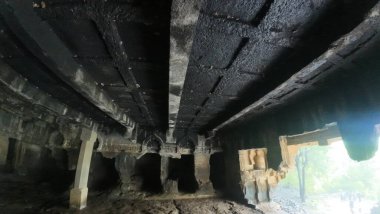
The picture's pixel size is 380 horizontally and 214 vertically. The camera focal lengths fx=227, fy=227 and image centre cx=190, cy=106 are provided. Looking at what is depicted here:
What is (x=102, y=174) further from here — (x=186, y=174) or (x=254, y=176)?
(x=254, y=176)

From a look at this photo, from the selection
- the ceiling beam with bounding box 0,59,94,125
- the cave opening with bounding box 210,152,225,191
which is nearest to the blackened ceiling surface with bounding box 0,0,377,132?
the ceiling beam with bounding box 0,59,94,125

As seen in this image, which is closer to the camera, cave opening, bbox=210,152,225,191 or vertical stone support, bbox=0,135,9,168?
vertical stone support, bbox=0,135,9,168

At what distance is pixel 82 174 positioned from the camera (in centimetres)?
637

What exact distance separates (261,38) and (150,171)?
26.6 feet

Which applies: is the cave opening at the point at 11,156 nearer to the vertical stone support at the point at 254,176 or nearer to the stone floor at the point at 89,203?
the stone floor at the point at 89,203

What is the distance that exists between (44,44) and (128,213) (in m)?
5.07

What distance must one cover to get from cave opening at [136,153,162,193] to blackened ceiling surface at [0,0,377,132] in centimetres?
574

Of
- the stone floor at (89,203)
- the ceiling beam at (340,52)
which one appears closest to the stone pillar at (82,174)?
the stone floor at (89,203)

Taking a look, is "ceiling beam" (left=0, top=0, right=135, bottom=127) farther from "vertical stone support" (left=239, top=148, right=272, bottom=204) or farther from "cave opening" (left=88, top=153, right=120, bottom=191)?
"cave opening" (left=88, top=153, right=120, bottom=191)

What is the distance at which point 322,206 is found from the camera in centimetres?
1909

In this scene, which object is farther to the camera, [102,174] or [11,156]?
[102,174]

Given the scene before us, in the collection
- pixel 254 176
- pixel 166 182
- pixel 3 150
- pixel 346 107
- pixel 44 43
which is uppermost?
pixel 44 43

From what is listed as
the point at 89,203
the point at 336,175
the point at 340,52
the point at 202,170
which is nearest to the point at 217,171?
the point at 202,170

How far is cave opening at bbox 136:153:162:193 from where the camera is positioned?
8.72 metres
